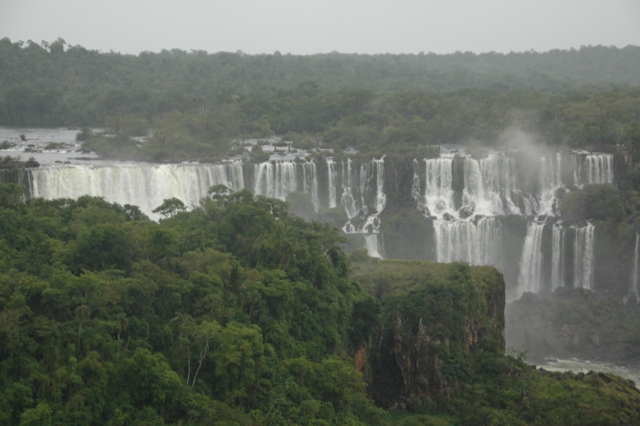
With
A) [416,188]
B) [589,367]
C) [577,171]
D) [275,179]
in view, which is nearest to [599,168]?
[577,171]

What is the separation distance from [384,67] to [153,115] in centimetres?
3594

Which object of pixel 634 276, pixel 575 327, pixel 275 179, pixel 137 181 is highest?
pixel 137 181

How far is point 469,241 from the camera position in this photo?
41219 millimetres

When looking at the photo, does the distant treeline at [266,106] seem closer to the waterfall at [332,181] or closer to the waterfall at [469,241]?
the waterfall at [332,181]

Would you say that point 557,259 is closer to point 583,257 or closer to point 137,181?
point 583,257

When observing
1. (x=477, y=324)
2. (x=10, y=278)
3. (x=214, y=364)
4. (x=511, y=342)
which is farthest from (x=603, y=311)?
(x=10, y=278)

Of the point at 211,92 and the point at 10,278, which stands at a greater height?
the point at 211,92

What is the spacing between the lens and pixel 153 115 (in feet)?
189

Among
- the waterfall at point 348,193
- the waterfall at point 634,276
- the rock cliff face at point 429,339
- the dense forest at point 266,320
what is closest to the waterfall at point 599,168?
the dense forest at point 266,320

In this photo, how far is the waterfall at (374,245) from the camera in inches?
1590

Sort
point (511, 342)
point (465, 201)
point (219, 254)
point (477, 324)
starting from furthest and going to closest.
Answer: point (465, 201), point (511, 342), point (477, 324), point (219, 254)

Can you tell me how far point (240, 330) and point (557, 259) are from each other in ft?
76.9

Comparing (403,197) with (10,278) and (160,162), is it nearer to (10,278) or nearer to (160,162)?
(160,162)

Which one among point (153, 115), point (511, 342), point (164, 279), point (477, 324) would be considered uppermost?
point (153, 115)
